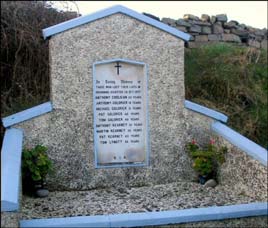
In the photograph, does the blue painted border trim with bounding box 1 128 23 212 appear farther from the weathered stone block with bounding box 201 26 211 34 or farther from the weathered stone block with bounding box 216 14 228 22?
the weathered stone block with bounding box 216 14 228 22

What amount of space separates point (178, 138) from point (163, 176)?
21.9 inches

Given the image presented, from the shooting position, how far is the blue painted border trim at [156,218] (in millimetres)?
3820

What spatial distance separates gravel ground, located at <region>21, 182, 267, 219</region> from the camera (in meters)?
4.55

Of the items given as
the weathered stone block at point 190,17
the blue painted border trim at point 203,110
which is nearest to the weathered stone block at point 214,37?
the weathered stone block at point 190,17

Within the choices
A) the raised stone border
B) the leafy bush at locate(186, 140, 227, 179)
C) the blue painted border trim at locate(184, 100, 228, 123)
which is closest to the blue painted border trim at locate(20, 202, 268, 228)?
the raised stone border

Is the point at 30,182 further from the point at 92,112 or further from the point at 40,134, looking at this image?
the point at 92,112

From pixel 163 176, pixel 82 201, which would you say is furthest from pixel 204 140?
pixel 82 201

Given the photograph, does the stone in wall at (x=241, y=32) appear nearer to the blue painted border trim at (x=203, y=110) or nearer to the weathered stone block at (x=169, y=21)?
the weathered stone block at (x=169, y=21)

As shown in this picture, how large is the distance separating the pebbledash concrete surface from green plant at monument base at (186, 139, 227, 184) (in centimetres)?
11

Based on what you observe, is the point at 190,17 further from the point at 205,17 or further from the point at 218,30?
the point at 218,30

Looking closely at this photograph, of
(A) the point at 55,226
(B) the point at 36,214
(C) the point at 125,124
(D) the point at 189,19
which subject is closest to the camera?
(A) the point at 55,226

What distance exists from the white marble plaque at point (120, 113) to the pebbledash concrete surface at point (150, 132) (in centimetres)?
10

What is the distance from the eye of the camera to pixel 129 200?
4996mm

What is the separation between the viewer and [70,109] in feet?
18.1
